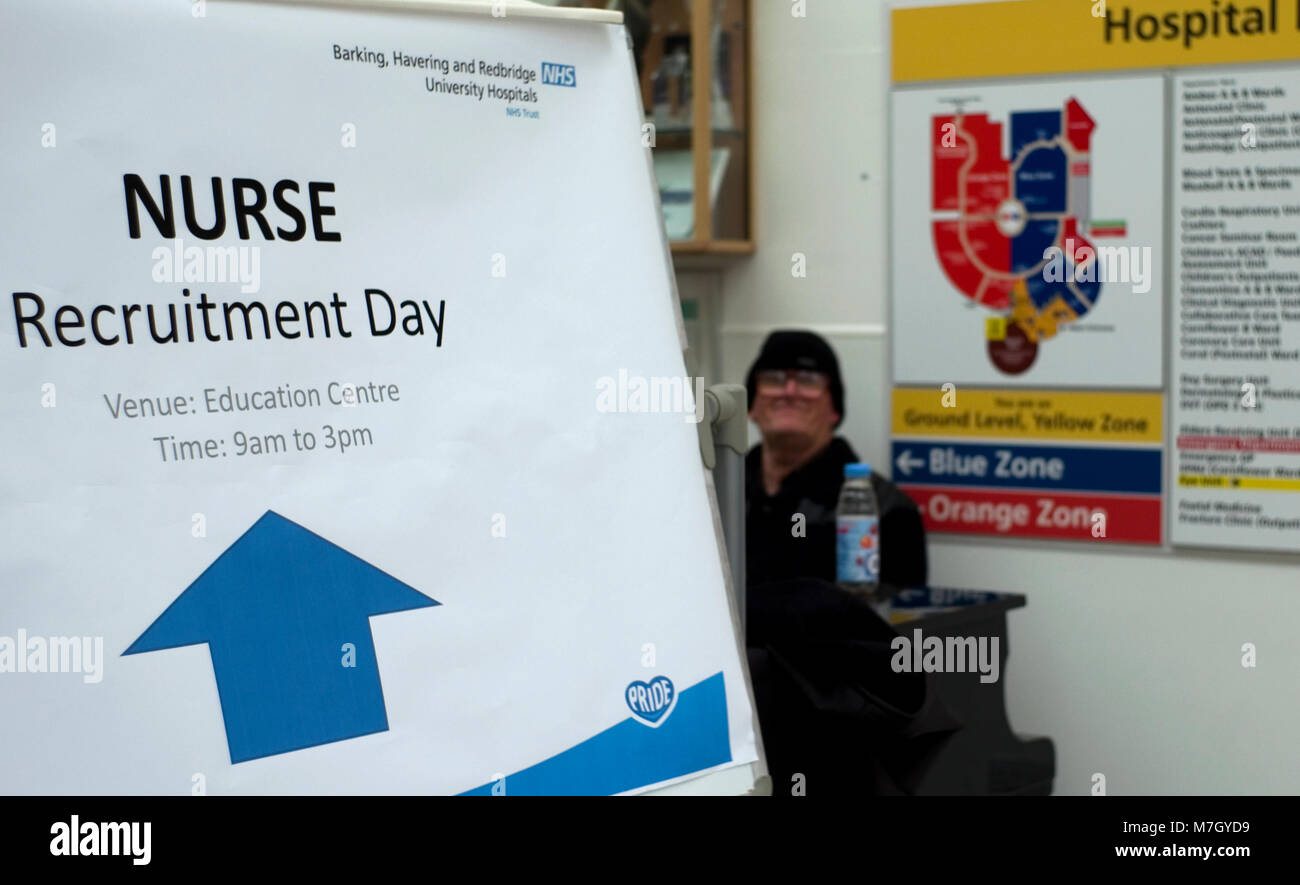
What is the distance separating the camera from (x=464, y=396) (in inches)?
63.9

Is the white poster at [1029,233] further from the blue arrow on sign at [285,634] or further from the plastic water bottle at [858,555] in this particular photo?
the blue arrow on sign at [285,634]

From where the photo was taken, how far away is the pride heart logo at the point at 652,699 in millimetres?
1695

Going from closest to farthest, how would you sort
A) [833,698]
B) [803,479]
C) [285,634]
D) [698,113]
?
[285,634] < [833,698] < [803,479] < [698,113]

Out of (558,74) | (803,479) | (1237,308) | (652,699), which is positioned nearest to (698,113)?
(803,479)

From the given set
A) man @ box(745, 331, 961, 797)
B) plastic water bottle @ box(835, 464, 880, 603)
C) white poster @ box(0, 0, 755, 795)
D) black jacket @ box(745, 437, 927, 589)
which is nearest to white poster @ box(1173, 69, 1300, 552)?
black jacket @ box(745, 437, 927, 589)

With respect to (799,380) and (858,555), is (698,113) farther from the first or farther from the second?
(858,555)

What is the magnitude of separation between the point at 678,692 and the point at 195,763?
0.56m

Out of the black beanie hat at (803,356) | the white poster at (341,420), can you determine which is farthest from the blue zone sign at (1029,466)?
the white poster at (341,420)

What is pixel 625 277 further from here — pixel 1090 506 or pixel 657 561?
pixel 1090 506

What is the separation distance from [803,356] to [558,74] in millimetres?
2157

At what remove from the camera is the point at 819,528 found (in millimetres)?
3664

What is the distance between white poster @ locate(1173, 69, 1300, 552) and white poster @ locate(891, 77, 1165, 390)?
73 millimetres
